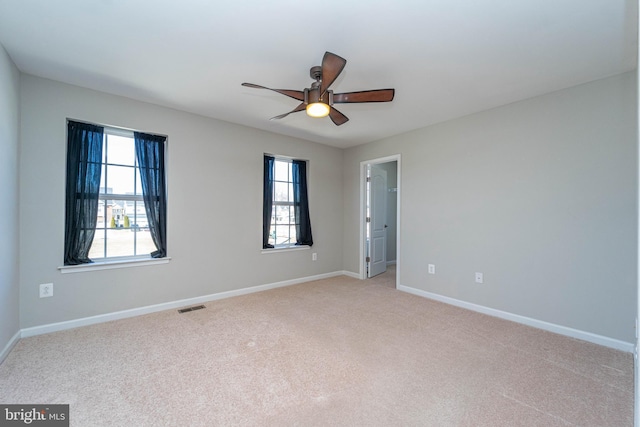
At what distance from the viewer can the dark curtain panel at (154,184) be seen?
321 centimetres

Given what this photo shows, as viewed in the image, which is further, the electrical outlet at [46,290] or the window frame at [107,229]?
the window frame at [107,229]

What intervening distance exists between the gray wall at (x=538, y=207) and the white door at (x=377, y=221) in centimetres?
97

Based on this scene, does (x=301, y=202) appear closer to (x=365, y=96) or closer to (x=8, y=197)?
(x=365, y=96)

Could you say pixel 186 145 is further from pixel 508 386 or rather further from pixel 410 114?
pixel 508 386

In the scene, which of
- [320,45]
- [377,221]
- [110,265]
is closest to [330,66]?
[320,45]

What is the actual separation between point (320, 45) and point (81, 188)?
2743mm

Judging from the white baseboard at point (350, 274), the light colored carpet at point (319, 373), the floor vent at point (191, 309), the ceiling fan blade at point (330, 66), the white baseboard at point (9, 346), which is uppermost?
the ceiling fan blade at point (330, 66)

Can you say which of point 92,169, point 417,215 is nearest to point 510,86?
point 417,215

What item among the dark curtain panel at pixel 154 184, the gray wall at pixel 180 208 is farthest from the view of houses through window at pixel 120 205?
the gray wall at pixel 180 208

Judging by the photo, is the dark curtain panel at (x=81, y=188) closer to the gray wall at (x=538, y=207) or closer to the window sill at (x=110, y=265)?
the window sill at (x=110, y=265)

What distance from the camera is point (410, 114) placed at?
3.50m

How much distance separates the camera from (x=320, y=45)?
2.12 meters

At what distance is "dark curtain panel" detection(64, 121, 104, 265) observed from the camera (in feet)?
9.17

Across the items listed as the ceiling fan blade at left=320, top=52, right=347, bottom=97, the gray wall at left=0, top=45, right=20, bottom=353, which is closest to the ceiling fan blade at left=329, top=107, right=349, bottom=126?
the ceiling fan blade at left=320, top=52, right=347, bottom=97
